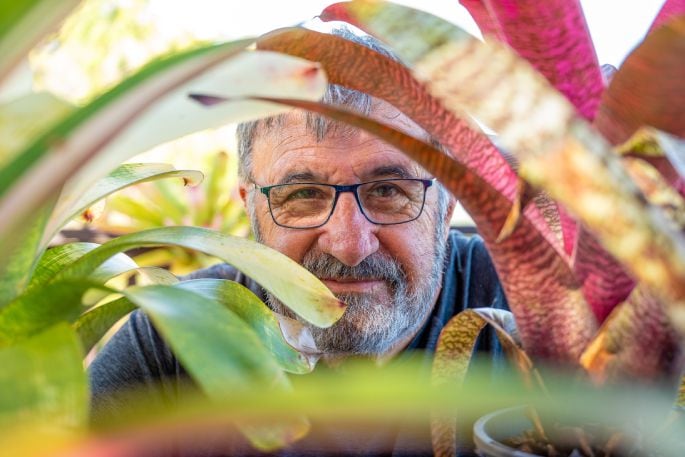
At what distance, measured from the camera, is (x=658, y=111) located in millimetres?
354

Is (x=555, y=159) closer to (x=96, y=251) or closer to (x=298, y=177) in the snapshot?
(x=96, y=251)

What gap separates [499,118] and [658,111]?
0.28ft

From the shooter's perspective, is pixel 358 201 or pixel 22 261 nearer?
pixel 22 261

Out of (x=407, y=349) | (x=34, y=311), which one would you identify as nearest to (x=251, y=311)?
(x=34, y=311)

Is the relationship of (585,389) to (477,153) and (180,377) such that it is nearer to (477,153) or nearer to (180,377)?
(477,153)

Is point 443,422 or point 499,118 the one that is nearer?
point 499,118

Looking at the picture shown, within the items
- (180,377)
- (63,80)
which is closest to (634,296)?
(180,377)

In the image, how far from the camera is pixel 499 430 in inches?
17.0

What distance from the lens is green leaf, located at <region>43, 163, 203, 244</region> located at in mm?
461

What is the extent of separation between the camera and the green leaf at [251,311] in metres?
0.49

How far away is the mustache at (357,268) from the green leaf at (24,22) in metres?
0.82

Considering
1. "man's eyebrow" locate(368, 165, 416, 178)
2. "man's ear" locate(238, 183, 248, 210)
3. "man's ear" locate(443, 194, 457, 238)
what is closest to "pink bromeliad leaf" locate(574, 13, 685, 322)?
"man's eyebrow" locate(368, 165, 416, 178)

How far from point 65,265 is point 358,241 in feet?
2.18

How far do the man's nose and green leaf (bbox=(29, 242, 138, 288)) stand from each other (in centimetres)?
62
